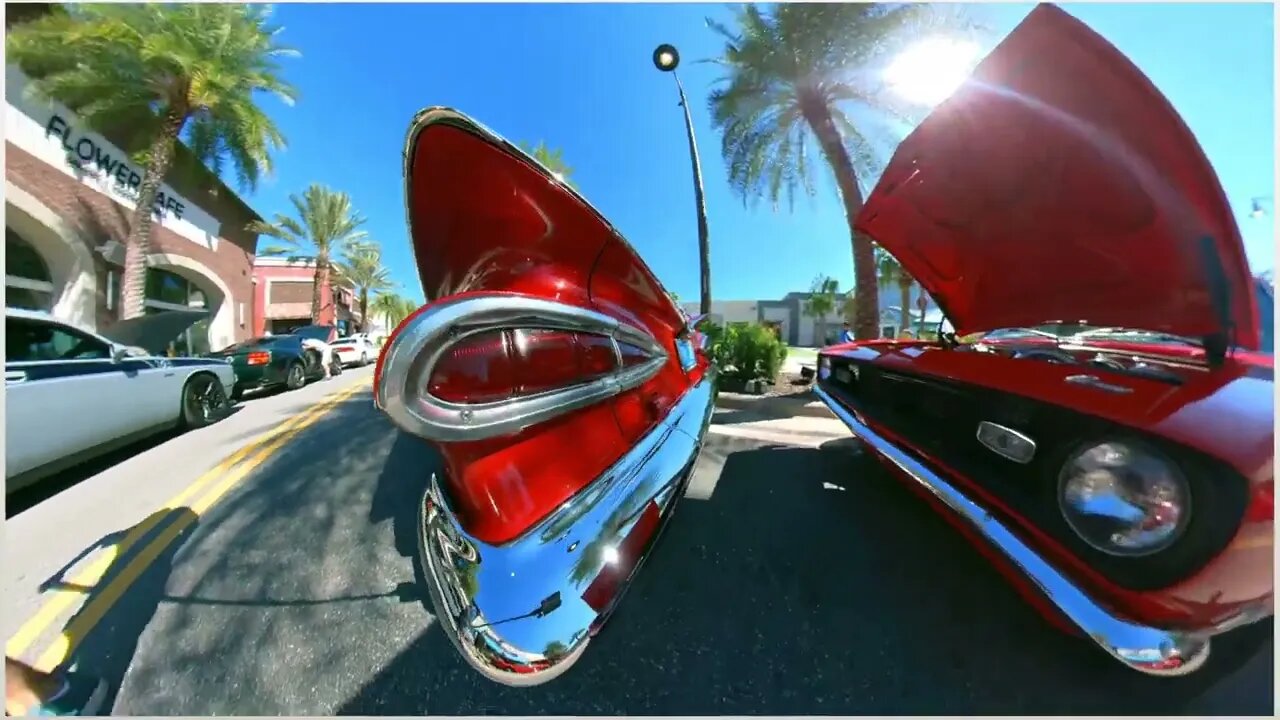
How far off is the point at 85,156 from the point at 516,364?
45.2ft

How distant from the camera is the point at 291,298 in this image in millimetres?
18484

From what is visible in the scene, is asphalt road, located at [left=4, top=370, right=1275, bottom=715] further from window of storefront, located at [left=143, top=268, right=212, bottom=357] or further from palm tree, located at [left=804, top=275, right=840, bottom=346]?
palm tree, located at [left=804, top=275, right=840, bottom=346]

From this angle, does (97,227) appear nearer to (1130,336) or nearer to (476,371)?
(476,371)

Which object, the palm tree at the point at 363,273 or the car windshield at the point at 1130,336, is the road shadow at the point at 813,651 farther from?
the palm tree at the point at 363,273

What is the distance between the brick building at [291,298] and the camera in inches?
615

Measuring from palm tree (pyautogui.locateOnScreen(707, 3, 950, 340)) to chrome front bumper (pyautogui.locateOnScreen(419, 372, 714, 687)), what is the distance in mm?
7789

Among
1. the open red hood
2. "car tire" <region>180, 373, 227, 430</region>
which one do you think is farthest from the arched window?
the open red hood

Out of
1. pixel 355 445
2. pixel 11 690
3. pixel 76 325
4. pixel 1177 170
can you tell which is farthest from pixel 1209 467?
pixel 76 325

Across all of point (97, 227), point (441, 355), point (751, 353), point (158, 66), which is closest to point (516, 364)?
point (441, 355)

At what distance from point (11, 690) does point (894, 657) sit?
2.96m

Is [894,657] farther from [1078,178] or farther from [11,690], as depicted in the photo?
[11,690]

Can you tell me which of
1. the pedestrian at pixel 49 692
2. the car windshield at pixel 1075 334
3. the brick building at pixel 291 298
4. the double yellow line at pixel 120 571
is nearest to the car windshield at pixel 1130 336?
the car windshield at pixel 1075 334

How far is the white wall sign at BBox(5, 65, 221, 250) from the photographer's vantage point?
6.60 metres

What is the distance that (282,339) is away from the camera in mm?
7652
